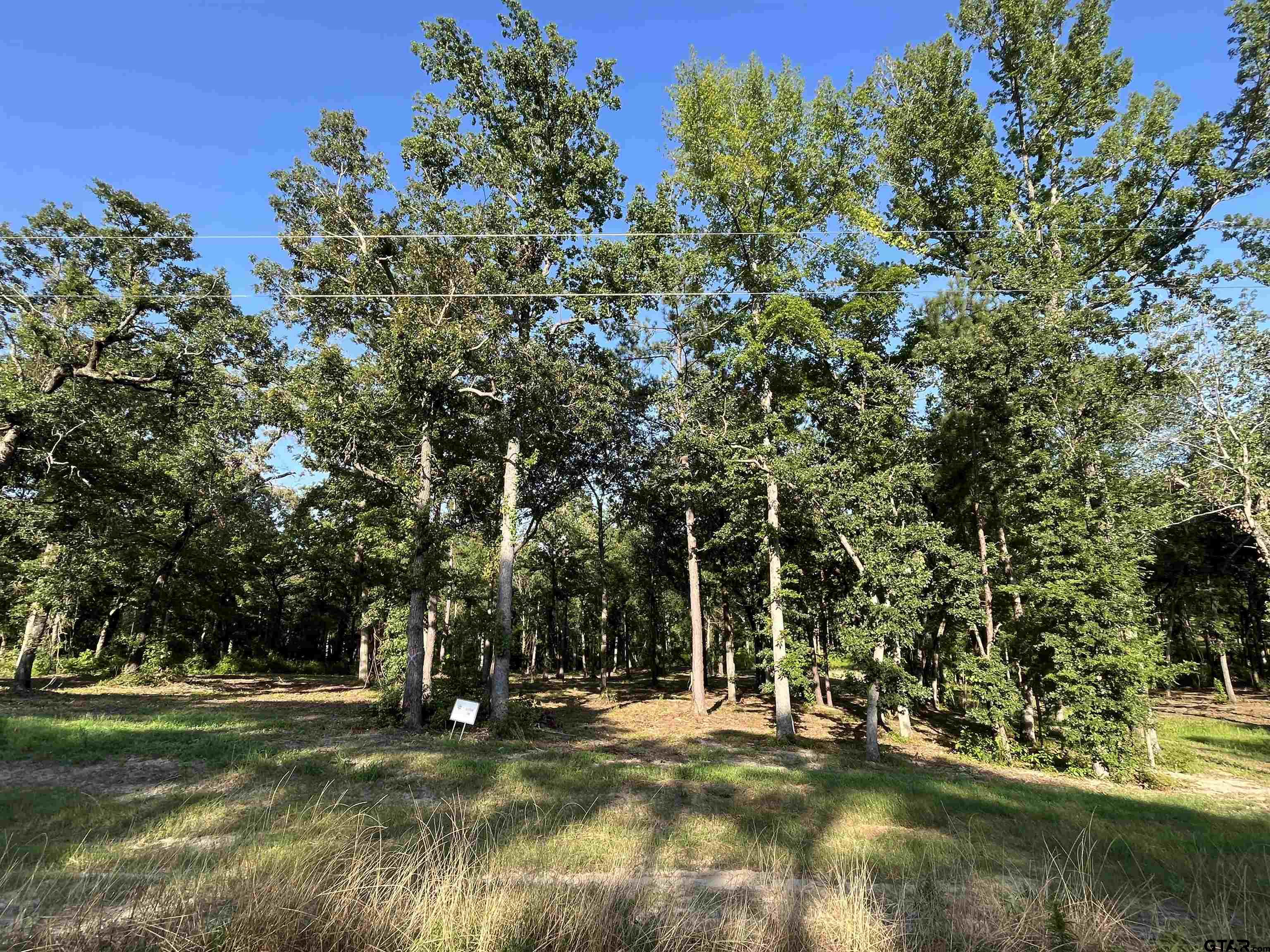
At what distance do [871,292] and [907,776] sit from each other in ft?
44.8

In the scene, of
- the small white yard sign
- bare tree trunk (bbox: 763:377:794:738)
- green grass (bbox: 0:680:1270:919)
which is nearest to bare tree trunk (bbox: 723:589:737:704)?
bare tree trunk (bbox: 763:377:794:738)

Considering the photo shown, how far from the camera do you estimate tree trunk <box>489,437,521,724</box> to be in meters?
14.9

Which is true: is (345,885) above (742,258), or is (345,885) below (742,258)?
below

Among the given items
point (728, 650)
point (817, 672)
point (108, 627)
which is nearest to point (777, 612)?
point (817, 672)

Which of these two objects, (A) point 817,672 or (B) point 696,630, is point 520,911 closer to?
(B) point 696,630

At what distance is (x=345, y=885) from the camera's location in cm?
368

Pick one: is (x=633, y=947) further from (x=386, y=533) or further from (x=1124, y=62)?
(x=1124, y=62)

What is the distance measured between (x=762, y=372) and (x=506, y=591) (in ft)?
34.0

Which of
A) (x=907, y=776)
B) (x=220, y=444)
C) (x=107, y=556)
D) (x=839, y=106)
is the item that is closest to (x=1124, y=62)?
(x=839, y=106)

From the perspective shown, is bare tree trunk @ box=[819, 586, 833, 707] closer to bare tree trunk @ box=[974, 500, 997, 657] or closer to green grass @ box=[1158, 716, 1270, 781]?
bare tree trunk @ box=[974, 500, 997, 657]

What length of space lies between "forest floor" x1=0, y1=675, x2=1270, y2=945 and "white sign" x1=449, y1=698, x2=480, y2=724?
0.75m

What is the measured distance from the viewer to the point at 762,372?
1814cm

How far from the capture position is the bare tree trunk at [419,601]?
14.5 m

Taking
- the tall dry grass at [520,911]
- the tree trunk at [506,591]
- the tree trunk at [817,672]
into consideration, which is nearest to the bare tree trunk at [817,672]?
the tree trunk at [817,672]
